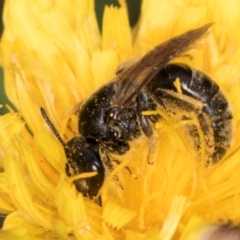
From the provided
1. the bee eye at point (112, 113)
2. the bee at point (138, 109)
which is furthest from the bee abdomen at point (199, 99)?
the bee eye at point (112, 113)

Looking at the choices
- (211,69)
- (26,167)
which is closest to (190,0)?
(211,69)

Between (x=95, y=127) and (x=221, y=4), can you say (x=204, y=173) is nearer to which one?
(x=95, y=127)

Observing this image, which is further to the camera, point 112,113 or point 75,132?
point 75,132

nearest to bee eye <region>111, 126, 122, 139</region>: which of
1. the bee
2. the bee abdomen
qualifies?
the bee

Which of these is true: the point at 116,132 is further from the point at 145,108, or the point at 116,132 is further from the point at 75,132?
the point at 75,132

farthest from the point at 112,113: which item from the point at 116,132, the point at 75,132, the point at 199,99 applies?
the point at 75,132

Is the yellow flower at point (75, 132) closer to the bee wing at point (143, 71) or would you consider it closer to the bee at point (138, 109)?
the bee at point (138, 109)
